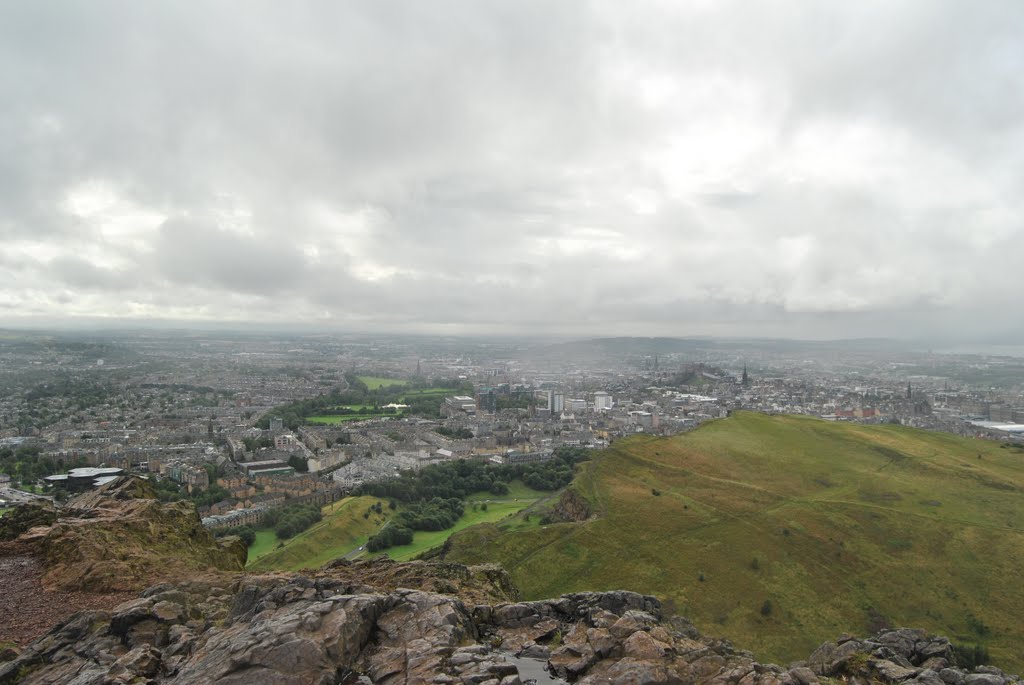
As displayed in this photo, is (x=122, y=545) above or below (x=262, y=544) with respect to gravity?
above

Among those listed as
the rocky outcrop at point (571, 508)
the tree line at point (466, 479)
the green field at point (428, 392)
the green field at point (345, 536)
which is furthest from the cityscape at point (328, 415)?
the rocky outcrop at point (571, 508)

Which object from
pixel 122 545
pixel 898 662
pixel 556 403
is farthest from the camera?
pixel 556 403

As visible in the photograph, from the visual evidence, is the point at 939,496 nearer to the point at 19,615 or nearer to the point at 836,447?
the point at 836,447

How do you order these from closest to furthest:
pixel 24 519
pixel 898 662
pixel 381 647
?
pixel 381 647
pixel 898 662
pixel 24 519

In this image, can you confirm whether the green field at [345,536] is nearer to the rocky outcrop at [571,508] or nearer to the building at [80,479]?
the rocky outcrop at [571,508]

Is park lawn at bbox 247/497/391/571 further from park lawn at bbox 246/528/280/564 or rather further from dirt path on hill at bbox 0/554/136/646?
dirt path on hill at bbox 0/554/136/646

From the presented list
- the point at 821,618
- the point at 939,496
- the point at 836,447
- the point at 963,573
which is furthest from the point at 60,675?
the point at 836,447

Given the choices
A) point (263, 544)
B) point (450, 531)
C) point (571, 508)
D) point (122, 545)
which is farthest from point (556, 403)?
point (122, 545)

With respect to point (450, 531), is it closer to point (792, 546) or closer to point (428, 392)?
point (792, 546)
